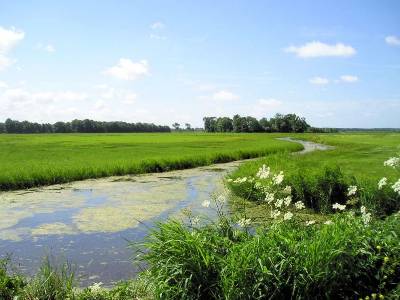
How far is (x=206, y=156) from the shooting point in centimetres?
3353

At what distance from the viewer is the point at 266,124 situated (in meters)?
153

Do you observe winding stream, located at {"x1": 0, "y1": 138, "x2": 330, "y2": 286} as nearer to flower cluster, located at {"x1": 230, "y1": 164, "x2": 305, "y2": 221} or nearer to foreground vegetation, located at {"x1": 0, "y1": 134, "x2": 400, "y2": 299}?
foreground vegetation, located at {"x1": 0, "y1": 134, "x2": 400, "y2": 299}

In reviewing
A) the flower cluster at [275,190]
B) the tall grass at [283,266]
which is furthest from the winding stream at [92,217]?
the flower cluster at [275,190]

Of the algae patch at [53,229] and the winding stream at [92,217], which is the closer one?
the winding stream at [92,217]

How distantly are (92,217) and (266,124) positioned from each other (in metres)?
142

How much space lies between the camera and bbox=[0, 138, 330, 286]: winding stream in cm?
927

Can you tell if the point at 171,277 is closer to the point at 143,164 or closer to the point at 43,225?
the point at 43,225

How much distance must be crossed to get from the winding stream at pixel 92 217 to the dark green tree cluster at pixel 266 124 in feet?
420

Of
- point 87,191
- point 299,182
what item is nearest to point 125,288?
point 299,182

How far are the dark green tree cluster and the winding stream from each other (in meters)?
128

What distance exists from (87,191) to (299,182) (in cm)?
930

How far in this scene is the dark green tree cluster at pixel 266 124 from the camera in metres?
150

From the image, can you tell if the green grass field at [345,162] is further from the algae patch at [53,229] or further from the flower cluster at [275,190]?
the algae patch at [53,229]

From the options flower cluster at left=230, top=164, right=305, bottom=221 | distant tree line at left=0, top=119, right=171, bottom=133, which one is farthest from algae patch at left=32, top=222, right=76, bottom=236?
distant tree line at left=0, top=119, right=171, bottom=133
